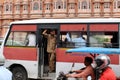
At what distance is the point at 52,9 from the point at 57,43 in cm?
4374

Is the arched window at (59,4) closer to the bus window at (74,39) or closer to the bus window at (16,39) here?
the bus window at (16,39)

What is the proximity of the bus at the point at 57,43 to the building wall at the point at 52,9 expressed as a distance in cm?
4068

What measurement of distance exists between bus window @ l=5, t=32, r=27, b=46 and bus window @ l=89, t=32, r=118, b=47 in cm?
201

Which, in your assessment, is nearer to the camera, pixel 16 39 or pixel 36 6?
pixel 16 39

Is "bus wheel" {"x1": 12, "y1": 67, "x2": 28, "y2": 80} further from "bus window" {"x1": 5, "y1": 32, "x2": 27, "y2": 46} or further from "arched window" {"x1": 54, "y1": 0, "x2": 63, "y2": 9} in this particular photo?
"arched window" {"x1": 54, "y1": 0, "x2": 63, "y2": 9}

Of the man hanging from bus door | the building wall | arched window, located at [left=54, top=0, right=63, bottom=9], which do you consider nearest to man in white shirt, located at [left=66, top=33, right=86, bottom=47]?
the man hanging from bus door

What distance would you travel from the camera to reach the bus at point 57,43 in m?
9.19

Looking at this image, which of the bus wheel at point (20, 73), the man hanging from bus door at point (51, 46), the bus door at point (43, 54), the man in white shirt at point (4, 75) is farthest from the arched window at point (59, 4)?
the man in white shirt at point (4, 75)

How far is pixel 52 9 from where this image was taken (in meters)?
53.3

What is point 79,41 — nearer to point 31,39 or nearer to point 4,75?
point 31,39

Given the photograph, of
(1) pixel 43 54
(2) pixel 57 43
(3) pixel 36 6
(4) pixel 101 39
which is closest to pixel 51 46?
(2) pixel 57 43

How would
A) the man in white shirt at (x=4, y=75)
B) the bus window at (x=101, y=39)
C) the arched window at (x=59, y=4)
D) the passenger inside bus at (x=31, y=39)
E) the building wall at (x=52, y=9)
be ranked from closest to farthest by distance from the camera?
the man in white shirt at (x=4, y=75) < the bus window at (x=101, y=39) < the passenger inside bus at (x=31, y=39) < the building wall at (x=52, y=9) < the arched window at (x=59, y=4)

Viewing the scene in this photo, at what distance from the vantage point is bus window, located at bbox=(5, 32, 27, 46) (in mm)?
10383

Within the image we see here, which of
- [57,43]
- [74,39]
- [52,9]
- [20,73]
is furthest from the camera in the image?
[52,9]
